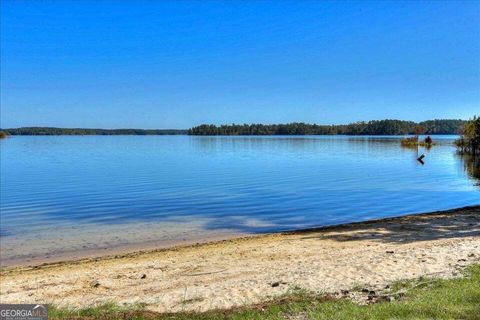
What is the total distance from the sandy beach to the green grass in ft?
1.88

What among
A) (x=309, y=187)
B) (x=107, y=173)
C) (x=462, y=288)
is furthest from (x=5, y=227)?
(x=107, y=173)

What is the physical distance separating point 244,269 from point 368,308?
493 centimetres

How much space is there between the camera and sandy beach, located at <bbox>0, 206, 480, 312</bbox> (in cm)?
947

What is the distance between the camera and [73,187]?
34062mm

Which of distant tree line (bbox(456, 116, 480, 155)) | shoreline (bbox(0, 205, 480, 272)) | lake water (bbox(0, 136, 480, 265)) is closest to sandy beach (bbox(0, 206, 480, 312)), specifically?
shoreline (bbox(0, 205, 480, 272))

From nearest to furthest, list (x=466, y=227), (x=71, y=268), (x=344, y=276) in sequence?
(x=344, y=276) < (x=71, y=268) < (x=466, y=227)

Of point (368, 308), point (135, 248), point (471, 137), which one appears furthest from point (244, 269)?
point (471, 137)

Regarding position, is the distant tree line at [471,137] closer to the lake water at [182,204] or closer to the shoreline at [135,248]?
the lake water at [182,204]

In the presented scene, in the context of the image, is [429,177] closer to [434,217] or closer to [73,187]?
[434,217]

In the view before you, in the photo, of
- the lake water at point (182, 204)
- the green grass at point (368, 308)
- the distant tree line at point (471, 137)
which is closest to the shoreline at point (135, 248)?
the lake water at point (182, 204)

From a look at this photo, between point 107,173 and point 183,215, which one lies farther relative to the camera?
point 107,173

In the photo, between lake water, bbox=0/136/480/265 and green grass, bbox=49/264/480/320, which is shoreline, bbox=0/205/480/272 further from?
green grass, bbox=49/264/480/320

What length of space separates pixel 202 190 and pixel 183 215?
963 centimetres

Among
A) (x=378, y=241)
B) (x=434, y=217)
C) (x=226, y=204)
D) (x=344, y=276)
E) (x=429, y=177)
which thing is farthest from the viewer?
(x=429, y=177)
